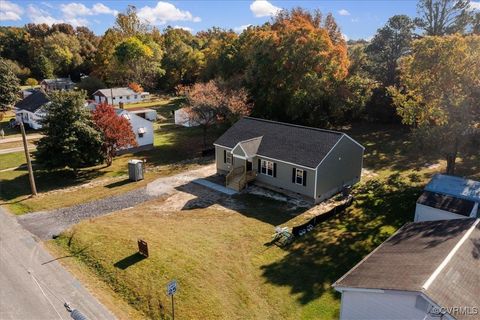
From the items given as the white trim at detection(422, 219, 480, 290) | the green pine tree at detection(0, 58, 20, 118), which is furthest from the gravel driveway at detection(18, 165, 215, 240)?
the green pine tree at detection(0, 58, 20, 118)

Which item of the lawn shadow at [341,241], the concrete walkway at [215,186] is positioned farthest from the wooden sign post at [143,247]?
Result: the concrete walkway at [215,186]

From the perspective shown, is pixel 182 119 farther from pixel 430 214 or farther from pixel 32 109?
pixel 430 214

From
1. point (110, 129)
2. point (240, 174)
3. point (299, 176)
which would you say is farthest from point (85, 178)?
point (299, 176)

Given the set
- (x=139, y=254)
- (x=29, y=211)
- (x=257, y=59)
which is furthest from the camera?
(x=257, y=59)

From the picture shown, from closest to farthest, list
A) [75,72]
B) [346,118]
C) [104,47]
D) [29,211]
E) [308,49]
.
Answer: [29,211] → [308,49] → [346,118] → [104,47] → [75,72]

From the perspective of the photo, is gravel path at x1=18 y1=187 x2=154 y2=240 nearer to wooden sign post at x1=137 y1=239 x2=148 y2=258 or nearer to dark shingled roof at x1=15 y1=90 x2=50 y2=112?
wooden sign post at x1=137 y1=239 x2=148 y2=258

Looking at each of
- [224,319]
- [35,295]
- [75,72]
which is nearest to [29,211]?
[35,295]

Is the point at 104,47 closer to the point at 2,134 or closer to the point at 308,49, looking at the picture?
the point at 2,134
